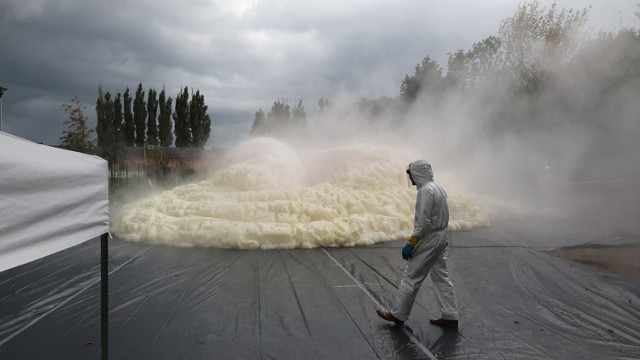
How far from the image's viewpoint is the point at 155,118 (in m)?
37.6

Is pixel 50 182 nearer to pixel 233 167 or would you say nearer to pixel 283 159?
pixel 233 167

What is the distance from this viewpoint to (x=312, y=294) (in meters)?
4.87

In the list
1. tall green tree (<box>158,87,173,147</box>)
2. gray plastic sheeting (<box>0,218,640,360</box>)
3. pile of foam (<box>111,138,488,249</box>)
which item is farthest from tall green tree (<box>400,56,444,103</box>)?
tall green tree (<box>158,87,173,147</box>)

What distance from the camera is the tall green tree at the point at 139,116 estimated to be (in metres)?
37.0

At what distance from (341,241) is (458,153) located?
10.5m

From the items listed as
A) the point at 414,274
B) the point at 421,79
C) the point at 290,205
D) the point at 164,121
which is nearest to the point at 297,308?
the point at 414,274

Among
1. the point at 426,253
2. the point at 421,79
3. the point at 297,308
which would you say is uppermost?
the point at 421,79

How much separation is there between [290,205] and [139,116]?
33890 mm

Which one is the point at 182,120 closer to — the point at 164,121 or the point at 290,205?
the point at 164,121

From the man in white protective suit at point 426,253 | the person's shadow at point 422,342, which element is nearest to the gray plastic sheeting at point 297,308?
the person's shadow at point 422,342

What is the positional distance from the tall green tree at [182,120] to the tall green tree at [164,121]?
0.78m

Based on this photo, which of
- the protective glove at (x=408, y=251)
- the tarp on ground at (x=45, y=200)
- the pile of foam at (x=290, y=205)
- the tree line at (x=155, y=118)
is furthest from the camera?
the tree line at (x=155, y=118)

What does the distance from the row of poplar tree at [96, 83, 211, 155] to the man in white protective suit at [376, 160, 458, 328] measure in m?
35.2

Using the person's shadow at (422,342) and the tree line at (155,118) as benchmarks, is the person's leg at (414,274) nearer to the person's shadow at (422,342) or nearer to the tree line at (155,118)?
the person's shadow at (422,342)
